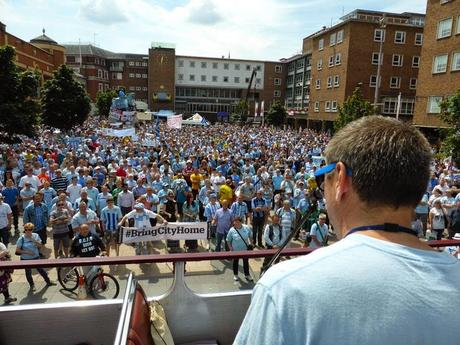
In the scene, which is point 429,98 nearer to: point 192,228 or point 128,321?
point 192,228

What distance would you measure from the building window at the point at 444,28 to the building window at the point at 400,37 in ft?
54.8

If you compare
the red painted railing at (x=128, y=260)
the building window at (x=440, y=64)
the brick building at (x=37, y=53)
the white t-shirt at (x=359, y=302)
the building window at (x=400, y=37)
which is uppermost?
the building window at (x=400, y=37)

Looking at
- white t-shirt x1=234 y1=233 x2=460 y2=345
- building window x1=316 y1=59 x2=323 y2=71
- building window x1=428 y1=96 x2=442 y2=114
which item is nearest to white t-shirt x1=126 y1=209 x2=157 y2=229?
white t-shirt x1=234 y1=233 x2=460 y2=345

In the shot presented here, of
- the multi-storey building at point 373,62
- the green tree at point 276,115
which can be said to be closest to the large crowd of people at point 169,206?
the multi-storey building at point 373,62

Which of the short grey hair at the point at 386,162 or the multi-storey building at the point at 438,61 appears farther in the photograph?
the multi-storey building at the point at 438,61

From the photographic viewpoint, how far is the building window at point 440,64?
94.5 feet

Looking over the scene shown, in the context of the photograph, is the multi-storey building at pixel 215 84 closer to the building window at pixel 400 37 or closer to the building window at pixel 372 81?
the building window at pixel 372 81

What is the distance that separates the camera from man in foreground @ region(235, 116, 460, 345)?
106 cm

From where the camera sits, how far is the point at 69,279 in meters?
6.82

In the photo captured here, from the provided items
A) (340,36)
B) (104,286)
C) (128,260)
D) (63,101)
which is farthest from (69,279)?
(340,36)

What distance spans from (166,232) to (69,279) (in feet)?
9.12

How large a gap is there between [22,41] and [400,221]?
170ft

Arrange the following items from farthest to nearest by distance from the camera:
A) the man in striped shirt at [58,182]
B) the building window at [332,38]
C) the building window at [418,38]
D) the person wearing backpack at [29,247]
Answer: the building window at [332,38]
the building window at [418,38]
the man in striped shirt at [58,182]
the person wearing backpack at [29,247]

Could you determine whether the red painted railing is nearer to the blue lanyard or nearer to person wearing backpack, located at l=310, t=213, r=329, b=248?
the blue lanyard
